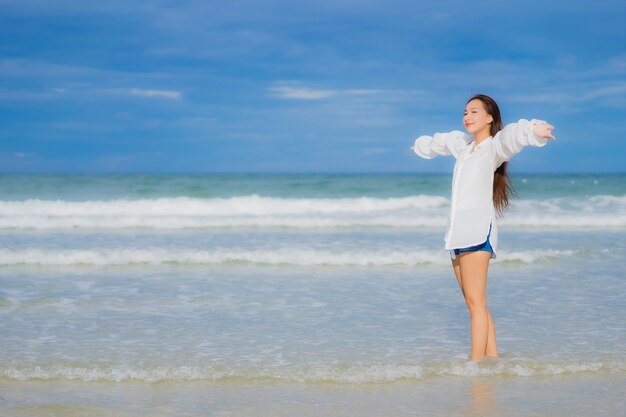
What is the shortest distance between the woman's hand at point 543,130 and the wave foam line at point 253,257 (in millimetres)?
6476

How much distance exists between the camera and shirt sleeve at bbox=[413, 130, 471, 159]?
203 inches

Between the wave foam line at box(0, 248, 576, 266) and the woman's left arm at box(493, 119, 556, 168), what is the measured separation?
6096 millimetres

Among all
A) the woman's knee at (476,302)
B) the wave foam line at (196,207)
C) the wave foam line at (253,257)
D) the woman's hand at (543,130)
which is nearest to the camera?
the woman's hand at (543,130)

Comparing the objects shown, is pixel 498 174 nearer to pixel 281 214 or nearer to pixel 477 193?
pixel 477 193

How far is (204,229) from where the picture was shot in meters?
16.5

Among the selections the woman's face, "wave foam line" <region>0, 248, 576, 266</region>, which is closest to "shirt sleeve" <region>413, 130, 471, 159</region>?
the woman's face

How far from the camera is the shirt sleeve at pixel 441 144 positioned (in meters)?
5.16

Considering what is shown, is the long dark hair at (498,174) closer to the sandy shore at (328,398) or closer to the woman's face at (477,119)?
the woman's face at (477,119)

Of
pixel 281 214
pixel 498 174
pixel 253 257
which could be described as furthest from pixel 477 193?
pixel 281 214

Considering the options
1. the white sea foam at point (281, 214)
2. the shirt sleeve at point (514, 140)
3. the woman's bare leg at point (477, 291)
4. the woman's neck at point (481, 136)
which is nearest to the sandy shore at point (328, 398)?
the woman's bare leg at point (477, 291)

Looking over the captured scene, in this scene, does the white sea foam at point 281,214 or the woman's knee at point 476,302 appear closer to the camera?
the woman's knee at point 476,302

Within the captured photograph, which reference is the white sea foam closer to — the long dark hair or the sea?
the sea

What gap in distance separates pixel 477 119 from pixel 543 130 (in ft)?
2.11

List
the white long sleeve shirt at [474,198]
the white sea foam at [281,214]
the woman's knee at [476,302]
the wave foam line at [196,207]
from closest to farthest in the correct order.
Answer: the white long sleeve shirt at [474,198]
the woman's knee at [476,302]
the white sea foam at [281,214]
the wave foam line at [196,207]
